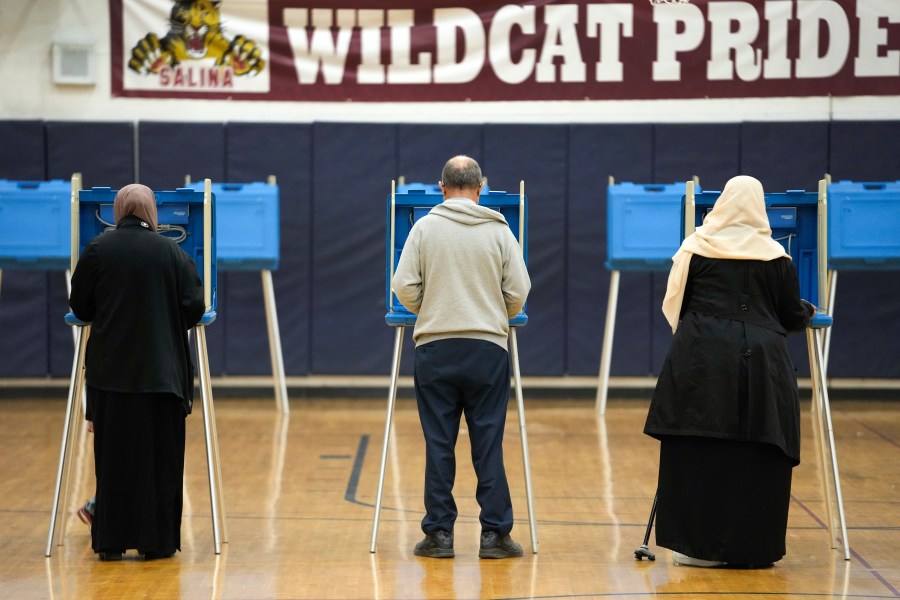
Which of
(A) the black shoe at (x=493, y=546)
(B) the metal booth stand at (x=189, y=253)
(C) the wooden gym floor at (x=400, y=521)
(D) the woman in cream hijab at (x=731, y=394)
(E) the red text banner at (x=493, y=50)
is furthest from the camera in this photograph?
(E) the red text banner at (x=493, y=50)

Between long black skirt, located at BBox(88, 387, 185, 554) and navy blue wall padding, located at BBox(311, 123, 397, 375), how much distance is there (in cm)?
423

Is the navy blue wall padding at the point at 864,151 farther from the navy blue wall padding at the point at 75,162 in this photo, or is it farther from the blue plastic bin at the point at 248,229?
the navy blue wall padding at the point at 75,162

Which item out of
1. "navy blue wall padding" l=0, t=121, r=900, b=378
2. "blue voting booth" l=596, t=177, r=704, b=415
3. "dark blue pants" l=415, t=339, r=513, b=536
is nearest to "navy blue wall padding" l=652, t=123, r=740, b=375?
"navy blue wall padding" l=0, t=121, r=900, b=378

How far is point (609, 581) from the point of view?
12.9ft

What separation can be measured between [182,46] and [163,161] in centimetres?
82

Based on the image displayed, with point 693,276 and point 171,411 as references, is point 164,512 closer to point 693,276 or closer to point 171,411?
point 171,411

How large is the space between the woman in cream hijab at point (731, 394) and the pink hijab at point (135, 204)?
186cm

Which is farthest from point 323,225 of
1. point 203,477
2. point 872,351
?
point 872,351

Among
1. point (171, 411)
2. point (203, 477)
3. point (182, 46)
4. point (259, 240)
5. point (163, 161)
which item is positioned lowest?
point (203, 477)

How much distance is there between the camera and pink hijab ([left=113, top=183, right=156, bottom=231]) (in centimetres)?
412

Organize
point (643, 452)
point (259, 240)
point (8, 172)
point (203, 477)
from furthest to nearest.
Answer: point (8, 172)
point (259, 240)
point (643, 452)
point (203, 477)

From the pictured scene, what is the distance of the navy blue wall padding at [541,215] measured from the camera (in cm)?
827

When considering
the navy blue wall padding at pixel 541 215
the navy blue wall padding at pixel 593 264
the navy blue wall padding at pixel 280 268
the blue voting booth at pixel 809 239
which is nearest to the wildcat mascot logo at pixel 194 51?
the navy blue wall padding at pixel 280 268

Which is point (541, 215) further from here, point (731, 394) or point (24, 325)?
point (731, 394)
